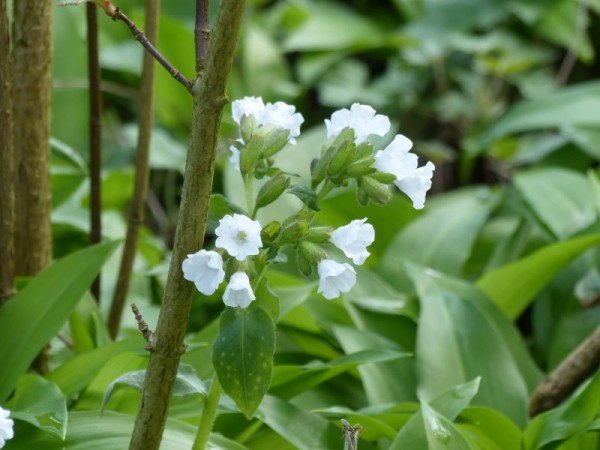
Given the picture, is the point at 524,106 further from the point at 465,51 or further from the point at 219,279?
the point at 219,279

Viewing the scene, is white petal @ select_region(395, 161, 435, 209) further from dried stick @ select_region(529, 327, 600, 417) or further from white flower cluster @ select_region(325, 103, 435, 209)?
dried stick @ select_region(529, 327, 600, 417)

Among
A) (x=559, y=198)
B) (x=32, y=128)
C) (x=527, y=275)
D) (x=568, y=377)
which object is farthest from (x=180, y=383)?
(x=559, y=198)

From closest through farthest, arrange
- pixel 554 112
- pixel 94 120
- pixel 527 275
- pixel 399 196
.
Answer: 1. pixel 94 120
2. pixel 527 275
3. pixel 399 196
4. pixel 554 112

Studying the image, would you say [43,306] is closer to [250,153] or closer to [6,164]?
[6,164]

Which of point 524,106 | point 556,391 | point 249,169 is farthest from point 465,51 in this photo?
point 249,169

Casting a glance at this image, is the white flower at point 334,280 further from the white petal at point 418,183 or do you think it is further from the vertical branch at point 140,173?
the vertical branch at point 140,173

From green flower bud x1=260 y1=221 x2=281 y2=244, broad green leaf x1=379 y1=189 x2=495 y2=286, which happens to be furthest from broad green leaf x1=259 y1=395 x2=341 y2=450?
broad green leaf x1=379 y1=189 x2=495 y2=286
